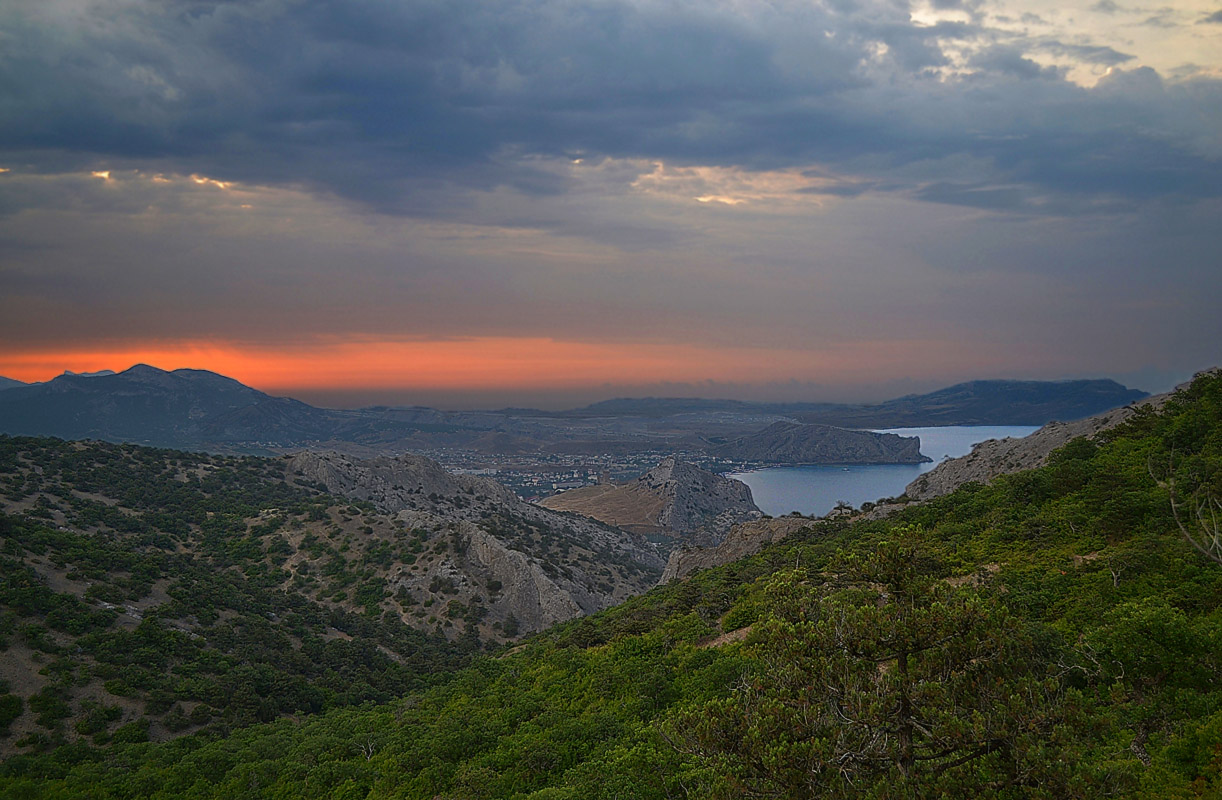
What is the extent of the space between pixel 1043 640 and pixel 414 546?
7189cm

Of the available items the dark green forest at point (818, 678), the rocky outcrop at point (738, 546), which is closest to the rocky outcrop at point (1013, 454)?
the dark green forest at point (818, 678)

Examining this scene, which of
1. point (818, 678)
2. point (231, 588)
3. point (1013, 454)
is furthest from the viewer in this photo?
point (231, 588)

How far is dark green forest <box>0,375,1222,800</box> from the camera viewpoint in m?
8.91

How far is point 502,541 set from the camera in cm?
8044

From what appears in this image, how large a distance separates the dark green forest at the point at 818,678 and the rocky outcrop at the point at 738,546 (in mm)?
6532

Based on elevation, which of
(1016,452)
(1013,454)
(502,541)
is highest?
(1016,452)

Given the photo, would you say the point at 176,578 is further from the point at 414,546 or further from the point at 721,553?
the point at 721,553

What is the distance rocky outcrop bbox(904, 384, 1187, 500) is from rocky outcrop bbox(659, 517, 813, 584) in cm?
1119

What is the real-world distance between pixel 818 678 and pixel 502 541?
74.3m

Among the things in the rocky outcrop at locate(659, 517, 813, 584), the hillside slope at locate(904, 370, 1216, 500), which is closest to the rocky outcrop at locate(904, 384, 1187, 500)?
the hillside slope at locate(904, 370, 1216, 500)

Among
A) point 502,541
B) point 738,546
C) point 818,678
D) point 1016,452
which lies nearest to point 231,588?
point 502,541

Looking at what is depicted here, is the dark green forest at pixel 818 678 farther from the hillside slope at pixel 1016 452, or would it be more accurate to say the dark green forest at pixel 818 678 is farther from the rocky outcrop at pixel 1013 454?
the rocky outcrop at pixel 1013 454

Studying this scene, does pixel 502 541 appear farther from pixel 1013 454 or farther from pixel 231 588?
pixel 1013 454

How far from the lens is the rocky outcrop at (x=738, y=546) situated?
5500cm
